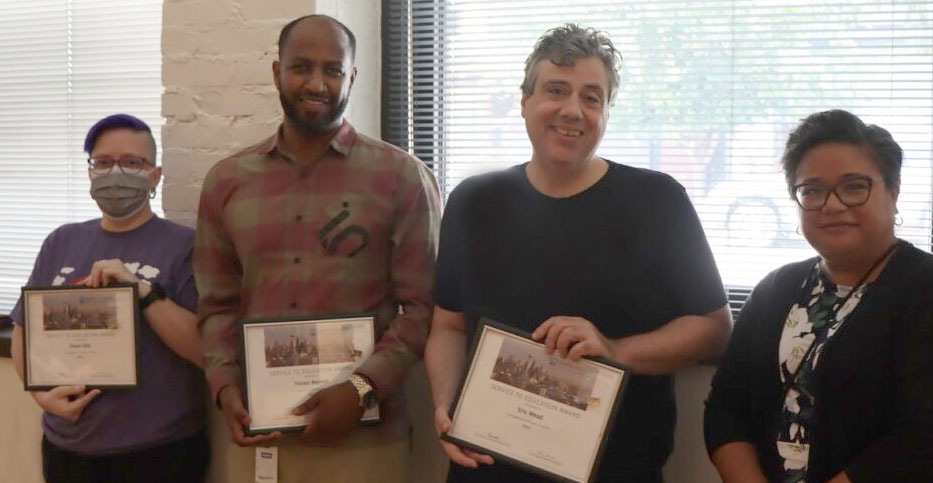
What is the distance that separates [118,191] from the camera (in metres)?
2.33

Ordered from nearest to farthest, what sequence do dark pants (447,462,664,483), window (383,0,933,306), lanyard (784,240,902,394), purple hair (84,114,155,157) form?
lanyard (784,240,902,394) < dark pants (447,462,664,483) < window (383,0,933,306) < purple hair (84,114,155,157)

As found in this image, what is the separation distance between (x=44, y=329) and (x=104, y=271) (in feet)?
0.83

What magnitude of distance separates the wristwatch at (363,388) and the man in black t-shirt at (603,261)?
184mm

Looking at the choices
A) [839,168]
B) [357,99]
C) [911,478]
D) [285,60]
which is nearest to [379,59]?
[357,99]

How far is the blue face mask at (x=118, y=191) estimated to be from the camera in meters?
2.33

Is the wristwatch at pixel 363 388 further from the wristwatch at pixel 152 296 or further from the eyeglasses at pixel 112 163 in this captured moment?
the eyeglasses at pixel 112 163

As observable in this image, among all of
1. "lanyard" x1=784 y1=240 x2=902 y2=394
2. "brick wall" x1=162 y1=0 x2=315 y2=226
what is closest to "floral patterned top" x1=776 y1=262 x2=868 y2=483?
"lanyard" x1=784 y1=240 x2=902 y2=394

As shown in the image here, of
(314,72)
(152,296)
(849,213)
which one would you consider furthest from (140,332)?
(849,213)

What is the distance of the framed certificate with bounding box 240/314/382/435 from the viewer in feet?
6.69

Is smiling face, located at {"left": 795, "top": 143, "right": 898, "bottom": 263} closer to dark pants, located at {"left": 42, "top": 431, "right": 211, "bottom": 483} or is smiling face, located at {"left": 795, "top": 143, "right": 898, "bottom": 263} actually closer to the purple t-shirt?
the purple t-shirt

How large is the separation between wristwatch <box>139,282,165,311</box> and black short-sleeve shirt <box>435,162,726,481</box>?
945 mm

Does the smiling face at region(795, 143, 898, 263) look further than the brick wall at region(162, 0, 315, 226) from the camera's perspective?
No

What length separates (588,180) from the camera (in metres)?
1.86

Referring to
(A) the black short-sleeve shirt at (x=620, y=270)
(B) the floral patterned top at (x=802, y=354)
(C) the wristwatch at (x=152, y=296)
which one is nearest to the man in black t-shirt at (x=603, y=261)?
(A) the black short-sleeve shirt at (x=620, y=270)
